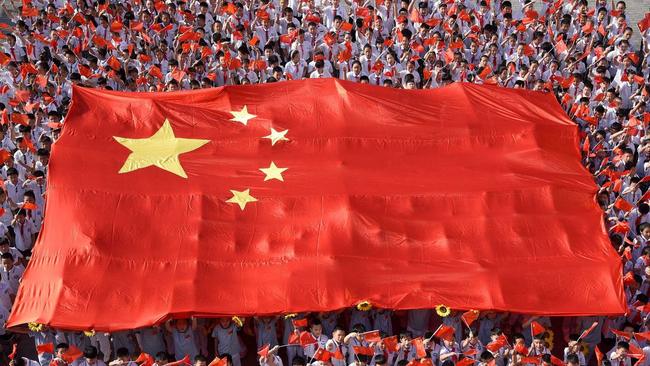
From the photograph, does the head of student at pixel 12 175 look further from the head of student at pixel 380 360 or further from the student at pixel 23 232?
the head of student at pixel 380 360

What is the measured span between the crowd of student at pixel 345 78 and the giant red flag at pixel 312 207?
0.46 meters

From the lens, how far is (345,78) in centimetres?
1583

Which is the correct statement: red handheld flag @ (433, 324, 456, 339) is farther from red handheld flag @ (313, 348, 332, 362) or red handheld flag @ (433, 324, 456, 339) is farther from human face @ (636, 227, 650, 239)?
human face @ (636, 227, 650, 239)

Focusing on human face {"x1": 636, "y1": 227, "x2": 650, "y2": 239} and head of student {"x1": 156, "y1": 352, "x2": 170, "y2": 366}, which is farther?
human face {"x1": 636, "y1": 227, "x2": 650, "y2": 239}

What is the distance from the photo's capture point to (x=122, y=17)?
54.4ft

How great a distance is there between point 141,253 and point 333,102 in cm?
433

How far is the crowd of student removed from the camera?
1125 cm

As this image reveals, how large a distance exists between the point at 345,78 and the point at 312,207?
164 inches

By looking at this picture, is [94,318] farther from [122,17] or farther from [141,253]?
[122,17]

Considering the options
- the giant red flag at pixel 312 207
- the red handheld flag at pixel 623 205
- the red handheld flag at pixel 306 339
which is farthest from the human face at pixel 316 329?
the red handheld flag at pixel 623 205

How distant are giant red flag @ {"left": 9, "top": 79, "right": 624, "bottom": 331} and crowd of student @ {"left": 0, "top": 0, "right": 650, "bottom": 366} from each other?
459 mm

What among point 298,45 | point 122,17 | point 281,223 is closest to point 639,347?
point 281,223

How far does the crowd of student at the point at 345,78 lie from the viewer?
1125 centimetres

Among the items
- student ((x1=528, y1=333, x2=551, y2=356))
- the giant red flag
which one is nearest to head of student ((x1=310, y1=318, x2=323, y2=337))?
the giant red flag
